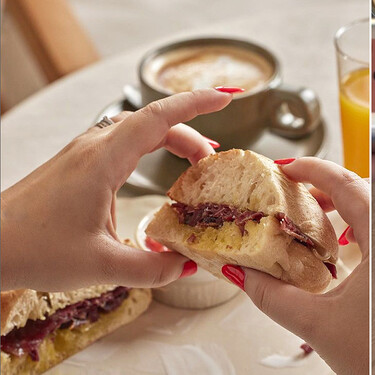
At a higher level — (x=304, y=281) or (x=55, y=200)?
(x=55, y=200)

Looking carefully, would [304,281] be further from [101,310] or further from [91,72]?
[91,72]

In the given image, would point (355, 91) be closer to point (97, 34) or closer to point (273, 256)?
point (273, 256)

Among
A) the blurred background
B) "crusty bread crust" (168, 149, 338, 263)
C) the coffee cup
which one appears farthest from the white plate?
the blurred background

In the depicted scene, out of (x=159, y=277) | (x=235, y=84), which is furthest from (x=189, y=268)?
(x=235, y=84)

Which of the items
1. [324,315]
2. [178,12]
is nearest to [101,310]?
[324,315]

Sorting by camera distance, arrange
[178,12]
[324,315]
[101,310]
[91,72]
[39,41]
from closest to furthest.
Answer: [324,315] < [101,310] < [91,72] < [39,41] < [178,12]

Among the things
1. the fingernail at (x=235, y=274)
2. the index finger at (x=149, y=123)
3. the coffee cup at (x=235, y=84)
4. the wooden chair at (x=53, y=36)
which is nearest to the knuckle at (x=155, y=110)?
the index finger at (x=149, y=123)
